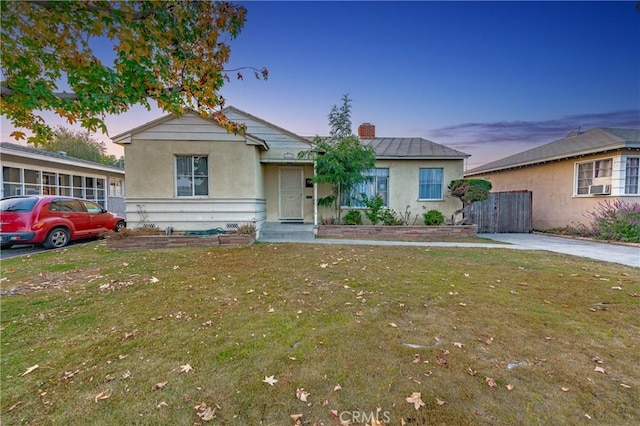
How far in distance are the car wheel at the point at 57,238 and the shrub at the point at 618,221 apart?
19.2m

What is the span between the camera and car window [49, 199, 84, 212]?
29.5ft

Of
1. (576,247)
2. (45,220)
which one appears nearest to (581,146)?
(576,247)

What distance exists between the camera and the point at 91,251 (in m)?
8.13

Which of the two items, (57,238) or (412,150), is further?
(412,150)

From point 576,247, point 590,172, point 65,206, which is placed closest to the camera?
point 576,247

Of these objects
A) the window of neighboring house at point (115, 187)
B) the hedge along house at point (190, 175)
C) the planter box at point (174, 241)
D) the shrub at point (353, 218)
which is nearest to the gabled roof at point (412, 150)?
the shrub at point (353, 218)

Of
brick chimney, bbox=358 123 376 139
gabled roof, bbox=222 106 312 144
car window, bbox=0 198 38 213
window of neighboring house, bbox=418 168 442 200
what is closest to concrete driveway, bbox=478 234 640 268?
window of neighboring house, bbox=418 168 442 200

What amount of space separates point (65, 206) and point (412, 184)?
1336 centimetres

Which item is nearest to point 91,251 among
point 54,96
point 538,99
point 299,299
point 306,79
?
point 54,96

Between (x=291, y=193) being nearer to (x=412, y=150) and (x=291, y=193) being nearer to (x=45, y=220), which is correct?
(x=412, y=150)

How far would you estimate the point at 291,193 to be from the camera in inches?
494

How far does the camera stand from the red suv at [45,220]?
8141 millimetres

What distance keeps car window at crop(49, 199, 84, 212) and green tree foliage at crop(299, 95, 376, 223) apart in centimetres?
819

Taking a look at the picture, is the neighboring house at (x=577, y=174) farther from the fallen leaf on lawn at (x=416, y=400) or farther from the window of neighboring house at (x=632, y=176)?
the fallen leaf on lawn at (x=416, y=400)
